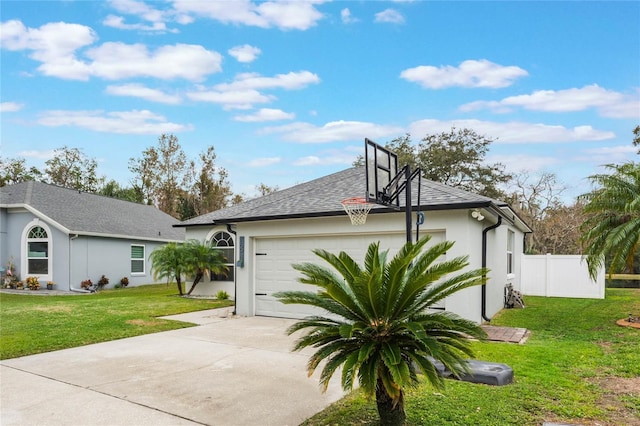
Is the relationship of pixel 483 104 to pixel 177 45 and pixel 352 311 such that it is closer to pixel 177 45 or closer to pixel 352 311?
pixel 177 45

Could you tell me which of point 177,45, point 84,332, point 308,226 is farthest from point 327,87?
point 84,332

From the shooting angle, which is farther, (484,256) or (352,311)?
(484,256)

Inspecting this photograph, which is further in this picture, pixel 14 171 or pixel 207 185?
pixel 14 171

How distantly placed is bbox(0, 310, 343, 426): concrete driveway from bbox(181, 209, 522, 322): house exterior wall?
2984 millimetres

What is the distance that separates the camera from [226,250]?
51.1ft

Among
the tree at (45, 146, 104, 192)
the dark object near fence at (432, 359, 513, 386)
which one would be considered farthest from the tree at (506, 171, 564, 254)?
the tree at (45, 146, 104, 192)

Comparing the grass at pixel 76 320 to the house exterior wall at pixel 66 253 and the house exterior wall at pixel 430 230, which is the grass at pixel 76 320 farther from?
the house exterior wall at pixel 66 253

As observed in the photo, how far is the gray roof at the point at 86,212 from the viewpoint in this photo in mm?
17734

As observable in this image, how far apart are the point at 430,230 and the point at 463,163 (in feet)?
73.7

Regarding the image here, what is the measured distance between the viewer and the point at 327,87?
1549 centimetres

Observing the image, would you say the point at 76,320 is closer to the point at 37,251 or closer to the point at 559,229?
the point at 37,251

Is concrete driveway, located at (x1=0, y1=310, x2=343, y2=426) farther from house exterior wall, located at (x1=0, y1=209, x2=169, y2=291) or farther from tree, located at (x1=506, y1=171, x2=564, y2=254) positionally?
tree, located at (x1=506, y1=171, x2=564, y2=254)

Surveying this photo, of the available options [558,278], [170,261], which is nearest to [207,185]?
[170,261]

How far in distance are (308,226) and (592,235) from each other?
662 centimetres
